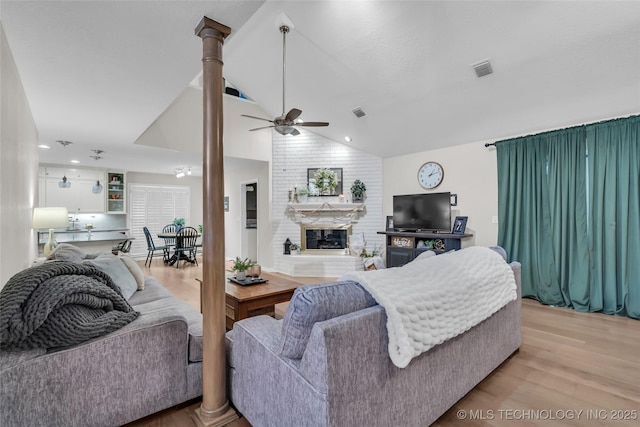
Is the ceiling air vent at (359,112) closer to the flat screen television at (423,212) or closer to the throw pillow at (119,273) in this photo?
the flat screen television at (423,212)

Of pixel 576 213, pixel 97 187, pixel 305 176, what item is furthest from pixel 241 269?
pixel 97 187

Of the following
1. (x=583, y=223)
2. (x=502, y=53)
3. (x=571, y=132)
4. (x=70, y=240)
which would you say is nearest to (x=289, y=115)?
(x=502, y=53)

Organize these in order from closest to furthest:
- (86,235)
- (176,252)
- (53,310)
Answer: (53,310)
(176,252)
(86,235)

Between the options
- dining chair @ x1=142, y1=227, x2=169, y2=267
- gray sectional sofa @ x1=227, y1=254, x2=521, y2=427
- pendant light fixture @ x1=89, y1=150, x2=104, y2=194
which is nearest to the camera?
gray sectional sofa @ x1=227, y1=254, x2=521, y2=427

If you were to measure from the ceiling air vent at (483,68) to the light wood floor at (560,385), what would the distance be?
272cm

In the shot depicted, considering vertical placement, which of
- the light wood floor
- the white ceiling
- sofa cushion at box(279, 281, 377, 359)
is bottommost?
the light wood floor

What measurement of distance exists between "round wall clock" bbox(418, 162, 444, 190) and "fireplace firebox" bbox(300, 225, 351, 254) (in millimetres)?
1659

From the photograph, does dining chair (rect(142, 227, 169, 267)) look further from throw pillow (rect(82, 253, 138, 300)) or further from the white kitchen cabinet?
throw pillow (rect(82, 253, 138, 300))

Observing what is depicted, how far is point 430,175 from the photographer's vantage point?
4.98 meters

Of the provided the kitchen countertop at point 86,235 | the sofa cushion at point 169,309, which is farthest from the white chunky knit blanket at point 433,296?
the kitchen countertop at point 86,235

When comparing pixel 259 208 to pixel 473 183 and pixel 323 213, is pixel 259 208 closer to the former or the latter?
pixel 323 213

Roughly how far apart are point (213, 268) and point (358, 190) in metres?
4.33

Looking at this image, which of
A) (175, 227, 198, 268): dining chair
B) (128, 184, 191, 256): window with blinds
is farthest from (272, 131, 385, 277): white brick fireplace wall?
(128, 184, 191, 256): window with blinds

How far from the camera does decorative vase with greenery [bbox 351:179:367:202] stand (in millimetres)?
5679
